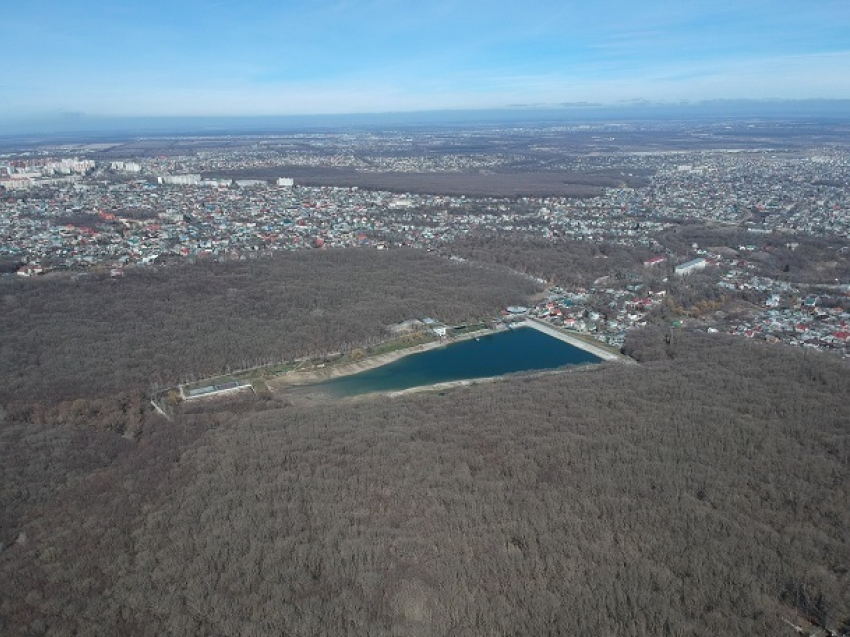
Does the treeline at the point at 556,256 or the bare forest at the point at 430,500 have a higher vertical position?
the bare forest at the point at 430,500

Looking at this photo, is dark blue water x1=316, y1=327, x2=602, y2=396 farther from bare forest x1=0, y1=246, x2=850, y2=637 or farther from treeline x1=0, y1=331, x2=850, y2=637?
treeline x1=0, y1=331, x2=850, y2=637

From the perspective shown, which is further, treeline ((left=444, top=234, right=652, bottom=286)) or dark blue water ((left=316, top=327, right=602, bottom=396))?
treeline ((left=444, top=234, right=652, bottom=286))

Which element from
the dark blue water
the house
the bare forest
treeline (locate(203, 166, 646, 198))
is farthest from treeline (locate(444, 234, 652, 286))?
treeline (locate(203, 166, 646, 198))

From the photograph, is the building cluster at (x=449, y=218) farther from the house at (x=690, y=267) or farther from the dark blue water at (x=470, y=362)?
the dark blue water at (x=470, y=362)

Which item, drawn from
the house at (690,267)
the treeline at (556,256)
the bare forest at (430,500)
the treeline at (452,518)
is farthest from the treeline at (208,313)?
the house at (690,267)

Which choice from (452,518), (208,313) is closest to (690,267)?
(208,313)

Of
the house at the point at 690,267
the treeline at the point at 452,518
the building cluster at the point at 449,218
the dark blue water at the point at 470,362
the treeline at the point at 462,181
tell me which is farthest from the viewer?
the treeline at the point at 462,181

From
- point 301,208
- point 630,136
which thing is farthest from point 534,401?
point 630,136
